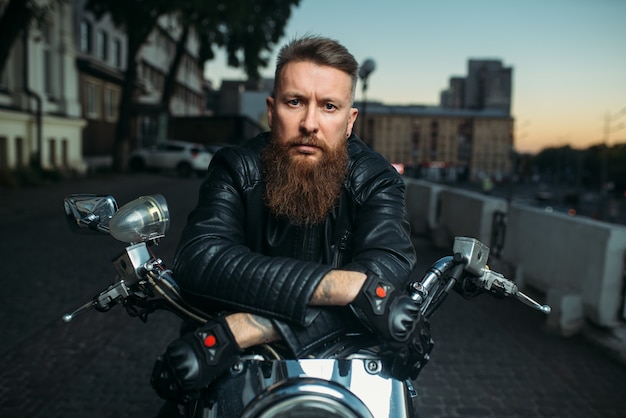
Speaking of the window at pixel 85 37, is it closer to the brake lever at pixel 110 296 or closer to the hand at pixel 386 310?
the brake lever at pixel 110 296

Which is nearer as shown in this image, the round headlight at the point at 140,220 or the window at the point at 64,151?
the round headlight at the point at 140,220

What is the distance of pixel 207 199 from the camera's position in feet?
6.09

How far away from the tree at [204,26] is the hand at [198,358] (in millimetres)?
19498

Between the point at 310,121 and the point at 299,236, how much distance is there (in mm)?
370

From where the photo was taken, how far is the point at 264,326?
145 centimetres

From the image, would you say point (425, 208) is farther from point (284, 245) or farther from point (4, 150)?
point (4, 150)

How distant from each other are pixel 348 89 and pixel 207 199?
543 mm

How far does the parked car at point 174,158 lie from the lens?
30.6m

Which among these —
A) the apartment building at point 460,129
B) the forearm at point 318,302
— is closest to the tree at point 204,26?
the forearm at point 318,302

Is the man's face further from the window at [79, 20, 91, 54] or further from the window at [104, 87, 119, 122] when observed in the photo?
the window at [104, 87, 119, 122]

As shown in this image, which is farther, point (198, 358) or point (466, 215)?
point (466, 215)

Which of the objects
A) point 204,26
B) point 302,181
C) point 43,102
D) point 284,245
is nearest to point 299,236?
point 284,245

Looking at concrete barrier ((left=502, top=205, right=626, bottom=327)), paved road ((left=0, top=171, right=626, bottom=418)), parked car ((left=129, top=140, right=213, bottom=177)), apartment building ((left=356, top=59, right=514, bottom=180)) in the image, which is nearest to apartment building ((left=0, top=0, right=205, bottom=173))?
parked car ((left=129, top=140, right=213, bottom=177))

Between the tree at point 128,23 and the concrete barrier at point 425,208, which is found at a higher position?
the tree at point 128,23
